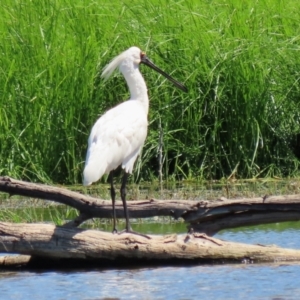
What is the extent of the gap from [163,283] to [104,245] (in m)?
0.48

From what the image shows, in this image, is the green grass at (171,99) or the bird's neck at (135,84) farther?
the green grass at (171,99)

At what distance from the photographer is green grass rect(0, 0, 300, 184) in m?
10.7

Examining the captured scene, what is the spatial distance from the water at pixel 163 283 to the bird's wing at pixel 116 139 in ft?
2.45

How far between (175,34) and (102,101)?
100 centimetres

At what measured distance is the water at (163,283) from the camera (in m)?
6.80

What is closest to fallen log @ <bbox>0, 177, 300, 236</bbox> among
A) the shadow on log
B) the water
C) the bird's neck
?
the shadow on log

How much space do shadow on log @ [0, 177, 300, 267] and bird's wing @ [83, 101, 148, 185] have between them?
0.37 metres

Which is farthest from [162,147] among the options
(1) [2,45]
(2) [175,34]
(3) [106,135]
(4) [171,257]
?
(4) [171,257]

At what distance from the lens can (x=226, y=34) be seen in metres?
11.3

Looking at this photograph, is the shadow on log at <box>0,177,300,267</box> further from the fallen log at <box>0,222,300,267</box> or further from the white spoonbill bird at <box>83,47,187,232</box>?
the white spoonbill bird at <box>83,47,187,232</box>

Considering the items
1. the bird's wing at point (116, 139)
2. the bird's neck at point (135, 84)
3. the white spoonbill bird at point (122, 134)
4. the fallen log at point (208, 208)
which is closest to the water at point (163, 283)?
the fallen log at point (208, 208)

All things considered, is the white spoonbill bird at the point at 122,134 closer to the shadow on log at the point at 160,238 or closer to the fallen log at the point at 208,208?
the fallen log at the point at 208,208

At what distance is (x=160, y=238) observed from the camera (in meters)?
7.27

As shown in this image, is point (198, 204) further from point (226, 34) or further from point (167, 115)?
point (226, 34)
